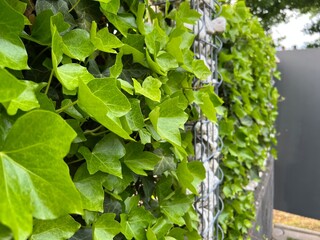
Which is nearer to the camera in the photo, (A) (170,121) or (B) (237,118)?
(A) (170,121)

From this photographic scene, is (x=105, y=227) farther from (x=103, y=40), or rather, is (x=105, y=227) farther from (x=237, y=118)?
(x=237, y=118)

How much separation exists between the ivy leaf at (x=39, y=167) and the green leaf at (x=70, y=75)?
0.50 feet

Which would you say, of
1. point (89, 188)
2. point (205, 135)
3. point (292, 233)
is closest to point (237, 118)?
point (205, 135)

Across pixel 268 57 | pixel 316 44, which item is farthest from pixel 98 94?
pixel 316 44

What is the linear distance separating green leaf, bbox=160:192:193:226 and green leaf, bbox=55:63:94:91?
0.47 m

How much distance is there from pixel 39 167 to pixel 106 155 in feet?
0.88

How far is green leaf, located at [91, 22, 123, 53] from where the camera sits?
64 centimetres

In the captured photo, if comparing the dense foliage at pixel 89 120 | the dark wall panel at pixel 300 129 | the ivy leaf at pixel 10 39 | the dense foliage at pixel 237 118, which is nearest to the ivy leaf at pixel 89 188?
the dense foliage at pixel 89 120

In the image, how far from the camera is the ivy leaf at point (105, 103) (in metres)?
0.51

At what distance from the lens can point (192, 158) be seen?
138cm

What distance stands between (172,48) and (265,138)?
2.48 meters

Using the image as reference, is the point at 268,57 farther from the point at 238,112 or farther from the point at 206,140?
the point at 206,140

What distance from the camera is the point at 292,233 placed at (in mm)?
4926

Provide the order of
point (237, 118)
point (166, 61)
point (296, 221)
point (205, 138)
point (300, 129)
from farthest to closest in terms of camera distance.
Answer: point (296, 221) → point (300, 129) → point (237, 118) → point (205, 138) → point (166, 61)
